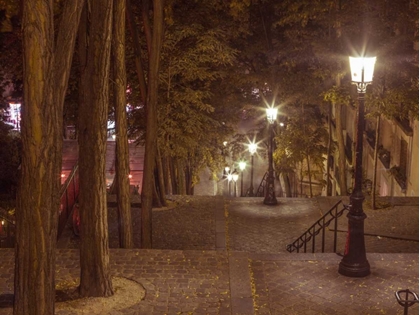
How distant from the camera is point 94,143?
Result: 984 cm

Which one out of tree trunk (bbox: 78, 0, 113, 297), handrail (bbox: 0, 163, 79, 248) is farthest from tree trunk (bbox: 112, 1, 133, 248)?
handrail (bbox: 0, 163, 79, 248)

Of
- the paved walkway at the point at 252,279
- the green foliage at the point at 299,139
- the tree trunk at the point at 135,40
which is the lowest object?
the paved walkway at the point at 252,279

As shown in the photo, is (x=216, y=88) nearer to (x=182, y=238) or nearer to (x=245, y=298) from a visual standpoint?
(x=182, y=238)

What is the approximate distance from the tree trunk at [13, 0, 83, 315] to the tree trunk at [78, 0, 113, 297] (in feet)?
5.58

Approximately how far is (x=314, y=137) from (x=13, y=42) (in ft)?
42.8

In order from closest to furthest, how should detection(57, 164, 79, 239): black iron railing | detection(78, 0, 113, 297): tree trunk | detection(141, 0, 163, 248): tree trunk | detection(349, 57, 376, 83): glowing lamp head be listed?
detection(78, 0, 113, 297): tree trunk < detection(349, 57, 376, 83): glowing lamp head < detection(141, 0, 163, 248): tree trunk < detection(57, 164, 79, 239): black iron railing

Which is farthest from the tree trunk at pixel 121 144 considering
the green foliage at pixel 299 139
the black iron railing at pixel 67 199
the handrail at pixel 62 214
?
the green foliage at pixel 299 139

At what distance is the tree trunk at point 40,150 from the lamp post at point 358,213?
17.9ft

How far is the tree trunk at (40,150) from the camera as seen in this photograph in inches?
285

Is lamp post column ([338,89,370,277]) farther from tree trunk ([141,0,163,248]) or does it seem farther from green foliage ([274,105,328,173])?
green foliage ([274,105,328,173])

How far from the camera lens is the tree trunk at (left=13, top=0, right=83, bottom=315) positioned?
7.25 meters

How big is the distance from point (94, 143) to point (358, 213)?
194 inches

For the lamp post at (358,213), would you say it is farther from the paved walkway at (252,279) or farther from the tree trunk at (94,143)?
the tree trunk at (94,143)

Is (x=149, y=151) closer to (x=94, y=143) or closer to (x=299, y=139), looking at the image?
(x=94, y=143)
